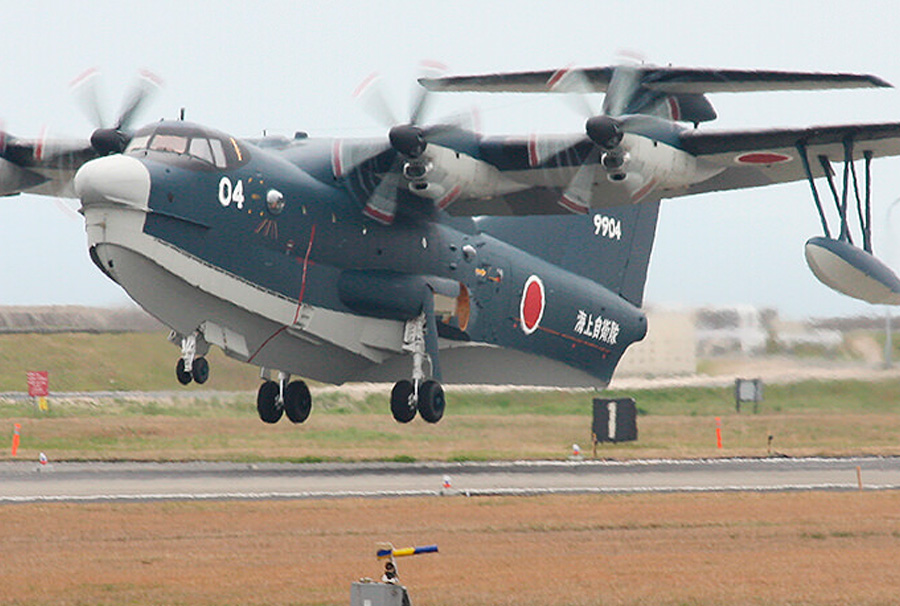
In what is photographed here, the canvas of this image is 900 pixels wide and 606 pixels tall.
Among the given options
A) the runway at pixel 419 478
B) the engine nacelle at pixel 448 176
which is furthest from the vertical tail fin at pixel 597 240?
the runway at pixel 419 478

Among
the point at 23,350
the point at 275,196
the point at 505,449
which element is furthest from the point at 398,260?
the point at 23,350

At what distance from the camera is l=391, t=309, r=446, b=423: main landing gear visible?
27.8 m

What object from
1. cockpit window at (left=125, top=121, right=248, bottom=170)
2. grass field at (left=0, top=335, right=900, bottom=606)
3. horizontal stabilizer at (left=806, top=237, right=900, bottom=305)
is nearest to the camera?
grass field at (left=0, top=335, right=900, bottom=606)

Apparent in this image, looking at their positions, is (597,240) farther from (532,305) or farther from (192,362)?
(192,362)

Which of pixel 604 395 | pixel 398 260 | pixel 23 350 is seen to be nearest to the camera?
pixel 398 260

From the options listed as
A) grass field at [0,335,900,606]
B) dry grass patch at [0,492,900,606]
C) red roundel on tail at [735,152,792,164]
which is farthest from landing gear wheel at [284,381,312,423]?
red roundel on tail at [735,152,792,164]

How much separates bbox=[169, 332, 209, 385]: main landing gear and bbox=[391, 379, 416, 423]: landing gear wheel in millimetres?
3889

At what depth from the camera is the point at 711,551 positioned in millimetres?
23641

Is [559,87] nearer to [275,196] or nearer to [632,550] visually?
[275,196]

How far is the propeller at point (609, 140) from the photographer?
25.1 meters

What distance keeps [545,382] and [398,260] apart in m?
5.79

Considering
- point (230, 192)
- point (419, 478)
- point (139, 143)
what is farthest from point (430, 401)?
point (139, 143)

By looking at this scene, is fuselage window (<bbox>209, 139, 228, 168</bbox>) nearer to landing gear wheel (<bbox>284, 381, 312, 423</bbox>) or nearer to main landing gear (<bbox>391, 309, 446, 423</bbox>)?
main landing gear (<bbox>391, 309, 446, 423</bbox>)

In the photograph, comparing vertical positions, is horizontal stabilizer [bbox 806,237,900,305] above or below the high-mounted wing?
below
